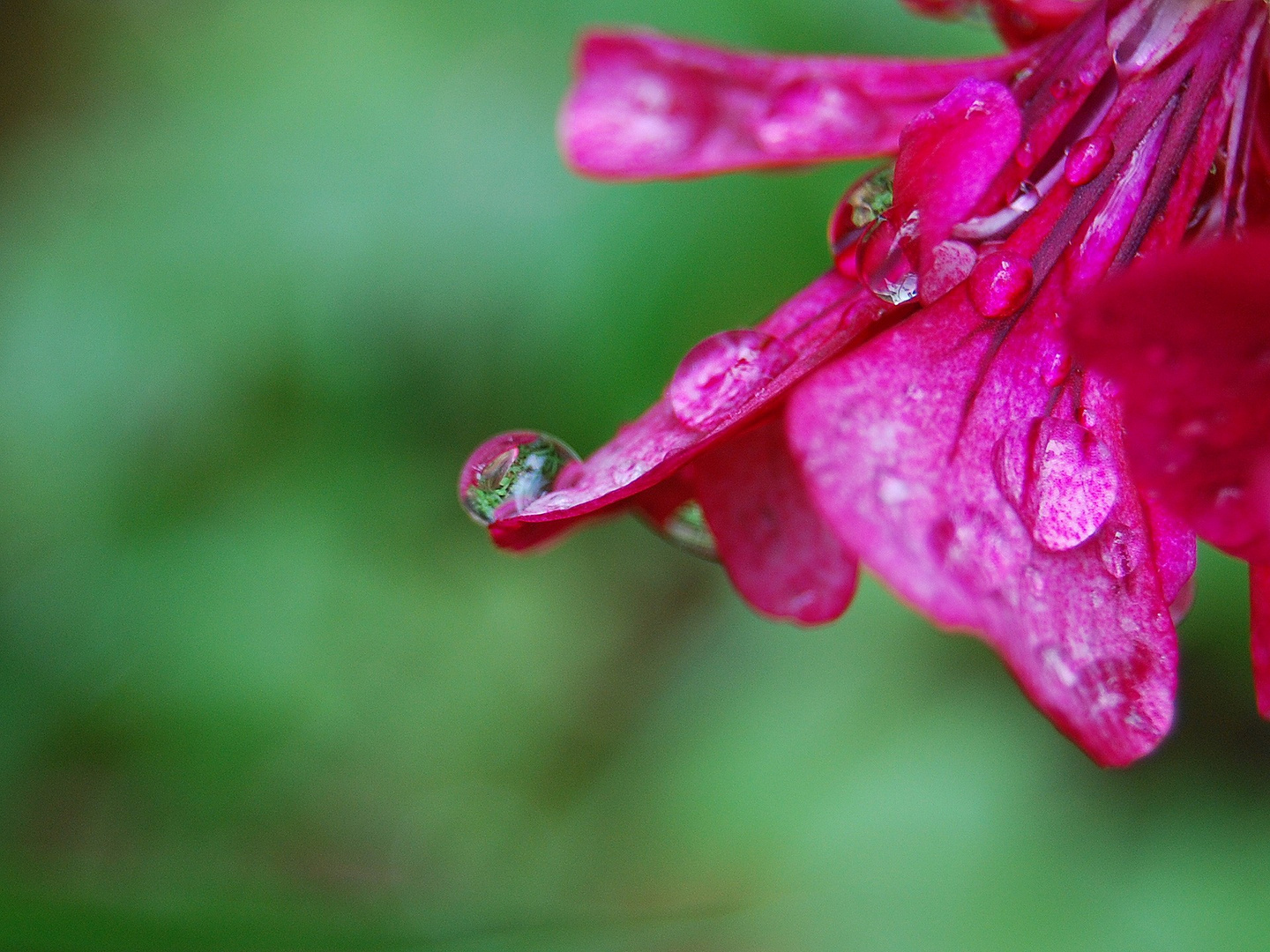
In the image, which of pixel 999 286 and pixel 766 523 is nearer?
pixel 999 286

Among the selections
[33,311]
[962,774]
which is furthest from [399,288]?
[962,774]

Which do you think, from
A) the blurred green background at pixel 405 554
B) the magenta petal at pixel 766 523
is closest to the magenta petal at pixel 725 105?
the magenta petal at pixel 766 523

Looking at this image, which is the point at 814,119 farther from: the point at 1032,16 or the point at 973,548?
the point at 973,548

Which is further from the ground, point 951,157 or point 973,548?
point 951,157

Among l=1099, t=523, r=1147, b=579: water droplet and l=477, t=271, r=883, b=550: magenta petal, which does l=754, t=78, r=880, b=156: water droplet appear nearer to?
l=477, t=271, r=883, b=550: magenta petal

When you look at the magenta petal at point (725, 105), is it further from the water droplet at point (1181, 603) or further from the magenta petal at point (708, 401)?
the water droplet at point (1181, 603)

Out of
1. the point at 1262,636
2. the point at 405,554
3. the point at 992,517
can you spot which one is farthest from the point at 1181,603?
the point at 405,554

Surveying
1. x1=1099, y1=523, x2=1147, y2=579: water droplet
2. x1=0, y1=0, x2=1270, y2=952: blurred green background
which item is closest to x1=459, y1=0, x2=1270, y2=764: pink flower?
x1=1099, y1=523, x2=1147, y2=579: water droplet
